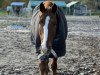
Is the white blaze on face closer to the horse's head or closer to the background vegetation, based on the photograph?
the horse's head

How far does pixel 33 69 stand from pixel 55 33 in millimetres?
2655

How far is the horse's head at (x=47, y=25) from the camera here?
842cm

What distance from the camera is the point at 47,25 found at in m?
8.59

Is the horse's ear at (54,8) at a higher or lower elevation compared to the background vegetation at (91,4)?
higher

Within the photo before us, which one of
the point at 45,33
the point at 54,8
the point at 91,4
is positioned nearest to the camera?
the point at 45,33

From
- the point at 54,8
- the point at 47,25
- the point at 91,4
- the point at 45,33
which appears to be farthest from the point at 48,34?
the point at 91,4

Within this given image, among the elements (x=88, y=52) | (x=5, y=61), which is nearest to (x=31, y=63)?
(x=5, y=61)

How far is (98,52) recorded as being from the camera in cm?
1573

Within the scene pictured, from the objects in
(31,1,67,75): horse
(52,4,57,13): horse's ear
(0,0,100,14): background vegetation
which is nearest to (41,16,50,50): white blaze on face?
(31,1,67,75): horse

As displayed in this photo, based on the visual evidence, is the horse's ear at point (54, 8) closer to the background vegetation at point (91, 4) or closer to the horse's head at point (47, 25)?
the horse's head at point (47, 25)

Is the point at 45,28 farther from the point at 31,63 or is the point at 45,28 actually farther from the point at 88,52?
the point at 88,52

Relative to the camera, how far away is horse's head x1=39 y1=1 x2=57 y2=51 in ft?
27.6

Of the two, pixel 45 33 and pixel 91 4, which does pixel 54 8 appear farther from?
pixel 91 4

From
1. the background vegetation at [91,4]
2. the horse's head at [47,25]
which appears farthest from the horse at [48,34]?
the background vegetation at [91,4]
